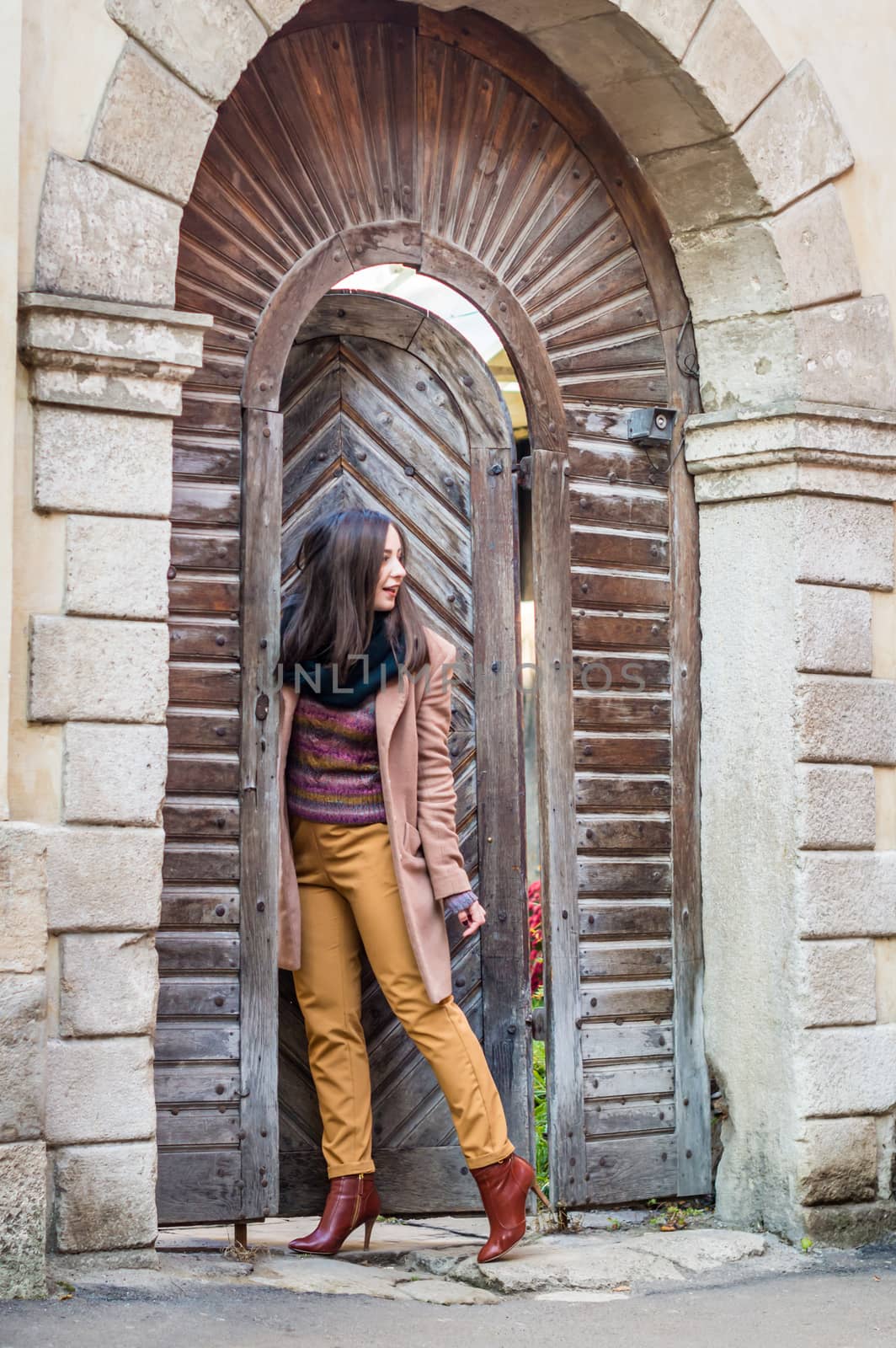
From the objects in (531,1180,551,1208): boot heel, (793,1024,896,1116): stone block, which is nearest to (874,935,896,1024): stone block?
(793,1024,896,1116): stone block

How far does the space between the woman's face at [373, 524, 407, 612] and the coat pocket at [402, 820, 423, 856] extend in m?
0.66

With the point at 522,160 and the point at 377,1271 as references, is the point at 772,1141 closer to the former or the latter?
the point at 377,1271

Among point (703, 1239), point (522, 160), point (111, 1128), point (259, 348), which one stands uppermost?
point (522, 160)

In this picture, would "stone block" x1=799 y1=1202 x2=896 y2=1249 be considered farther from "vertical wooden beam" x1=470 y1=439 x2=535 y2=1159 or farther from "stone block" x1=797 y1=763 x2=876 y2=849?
"stone block" x1=797 y1=763 x2=876 y2=849

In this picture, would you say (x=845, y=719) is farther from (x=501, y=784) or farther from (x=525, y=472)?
(x=525, y=472)

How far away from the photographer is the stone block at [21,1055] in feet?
12.9

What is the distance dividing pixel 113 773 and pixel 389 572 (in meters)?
1.07

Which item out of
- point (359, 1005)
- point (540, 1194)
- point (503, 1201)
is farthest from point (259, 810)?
point (540, 1194)

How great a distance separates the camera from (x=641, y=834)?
5605 mm

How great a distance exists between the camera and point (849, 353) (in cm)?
559

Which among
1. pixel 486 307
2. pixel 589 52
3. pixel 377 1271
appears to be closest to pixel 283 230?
pixel 486 307

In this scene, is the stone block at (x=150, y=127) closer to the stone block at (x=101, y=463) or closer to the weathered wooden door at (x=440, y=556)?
the stone block at (x=101, y=463)

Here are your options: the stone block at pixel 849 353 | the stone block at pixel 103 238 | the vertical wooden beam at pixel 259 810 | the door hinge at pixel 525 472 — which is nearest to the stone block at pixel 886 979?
the stone block at pixel 849 353

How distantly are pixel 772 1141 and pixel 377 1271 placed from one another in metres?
1.46
